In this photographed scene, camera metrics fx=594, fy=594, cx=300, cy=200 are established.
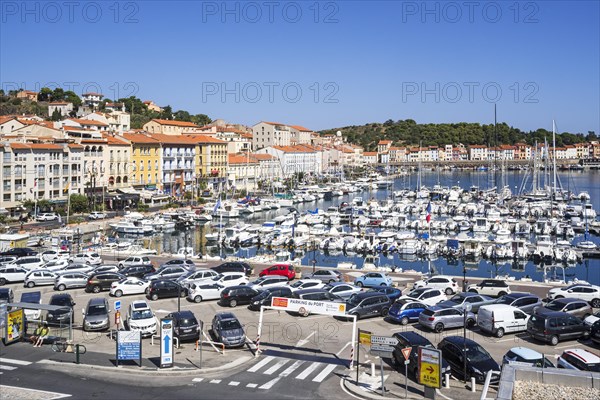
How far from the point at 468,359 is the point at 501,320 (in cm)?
457

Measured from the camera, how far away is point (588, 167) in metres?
181

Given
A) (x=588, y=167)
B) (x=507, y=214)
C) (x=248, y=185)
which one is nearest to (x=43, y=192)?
(x=248, y=185)

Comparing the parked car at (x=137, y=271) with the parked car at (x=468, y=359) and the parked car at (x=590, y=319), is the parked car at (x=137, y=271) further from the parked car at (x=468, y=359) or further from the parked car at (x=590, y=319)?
the parked car at (x=590, y=319)

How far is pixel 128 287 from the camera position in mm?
25094

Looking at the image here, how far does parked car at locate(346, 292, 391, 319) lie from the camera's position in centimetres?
2088

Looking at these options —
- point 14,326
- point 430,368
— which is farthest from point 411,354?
point 14,326

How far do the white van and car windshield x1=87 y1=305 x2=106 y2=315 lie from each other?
40.9ft

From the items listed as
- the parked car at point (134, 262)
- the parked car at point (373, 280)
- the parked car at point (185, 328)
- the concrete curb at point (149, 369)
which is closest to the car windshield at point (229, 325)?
the parked car at point (185, 328)

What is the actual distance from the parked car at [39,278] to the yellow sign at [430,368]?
66.5 feet

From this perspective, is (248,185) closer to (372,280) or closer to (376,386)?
(372,280)

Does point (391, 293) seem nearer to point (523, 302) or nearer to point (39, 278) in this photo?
point (523, 302)

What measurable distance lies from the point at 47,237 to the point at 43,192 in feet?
52.5

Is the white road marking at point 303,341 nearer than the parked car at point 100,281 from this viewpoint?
Yes

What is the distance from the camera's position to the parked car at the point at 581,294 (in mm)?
23391
